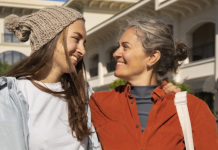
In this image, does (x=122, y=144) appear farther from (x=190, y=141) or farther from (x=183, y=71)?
(x=183, y=71)

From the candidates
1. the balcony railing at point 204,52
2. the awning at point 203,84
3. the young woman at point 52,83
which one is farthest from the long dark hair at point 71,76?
the balcony railing at point 204,52

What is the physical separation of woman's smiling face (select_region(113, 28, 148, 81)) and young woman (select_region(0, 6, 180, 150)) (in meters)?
0.35

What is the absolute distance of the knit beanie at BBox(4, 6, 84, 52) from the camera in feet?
9.78

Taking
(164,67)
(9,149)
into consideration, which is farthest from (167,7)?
(9,149)

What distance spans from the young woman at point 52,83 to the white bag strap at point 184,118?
0.65 m

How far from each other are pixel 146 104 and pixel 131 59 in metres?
0.38

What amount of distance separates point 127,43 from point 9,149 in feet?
4.63

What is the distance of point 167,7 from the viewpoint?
66.2ft

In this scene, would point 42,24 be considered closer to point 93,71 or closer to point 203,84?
point 203,84

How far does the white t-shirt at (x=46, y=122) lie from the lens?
2758mm

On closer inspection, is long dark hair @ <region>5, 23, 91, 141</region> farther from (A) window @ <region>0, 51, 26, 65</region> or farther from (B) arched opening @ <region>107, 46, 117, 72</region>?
(A) window @ <region>0, 51, 26, 65</region>

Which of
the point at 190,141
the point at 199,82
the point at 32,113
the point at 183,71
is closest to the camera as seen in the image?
the point at 32,113

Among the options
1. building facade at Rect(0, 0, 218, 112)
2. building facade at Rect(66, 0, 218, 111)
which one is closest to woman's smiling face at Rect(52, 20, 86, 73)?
building facade at Rect(0, 0, 218, 112)

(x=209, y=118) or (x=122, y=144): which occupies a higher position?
(x=209, y=118)
